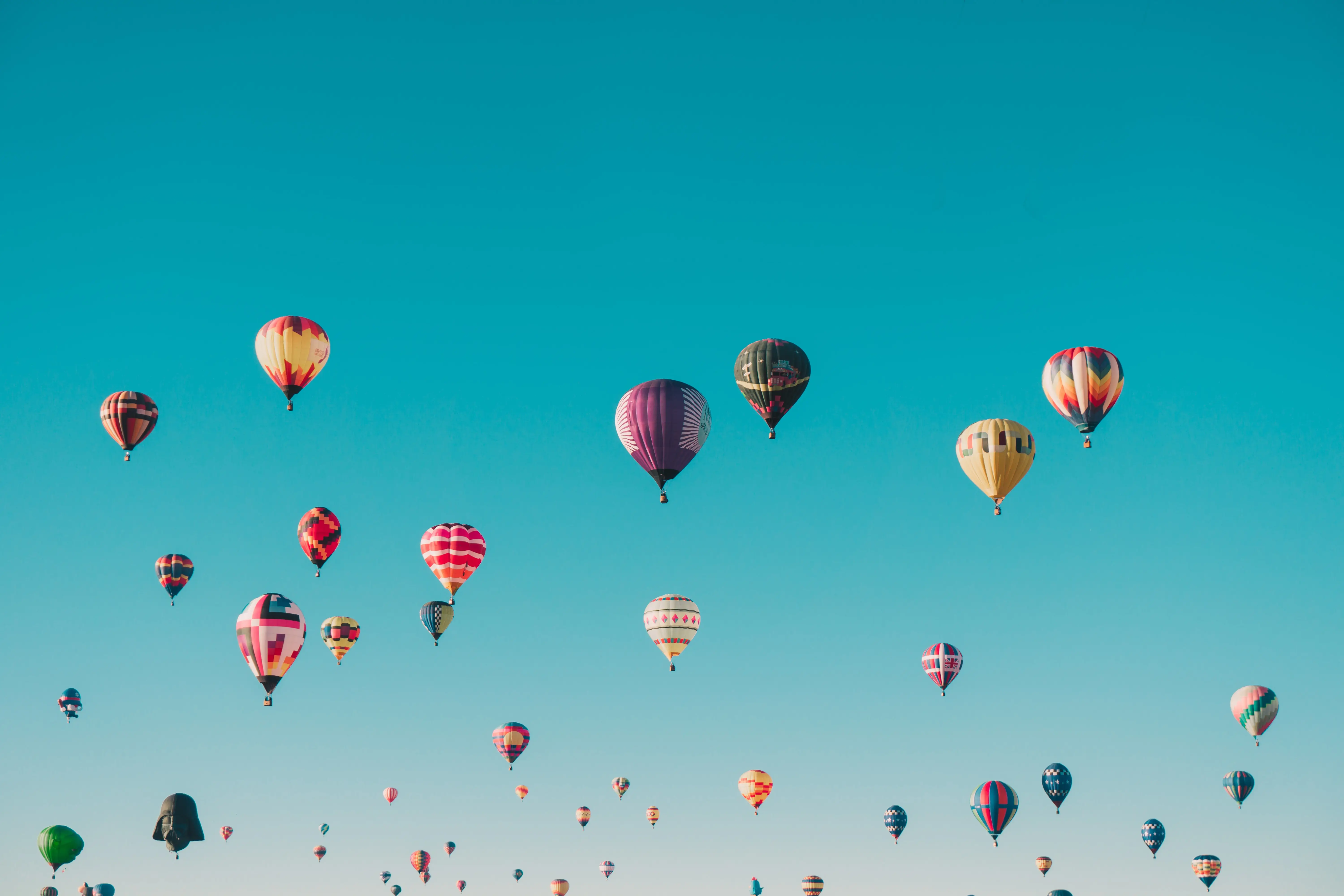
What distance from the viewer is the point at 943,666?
56125 millimetres

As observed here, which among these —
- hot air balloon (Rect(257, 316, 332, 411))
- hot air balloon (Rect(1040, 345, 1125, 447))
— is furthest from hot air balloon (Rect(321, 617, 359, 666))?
hot air balloon (Rect(1040, 345, 1125, 447))

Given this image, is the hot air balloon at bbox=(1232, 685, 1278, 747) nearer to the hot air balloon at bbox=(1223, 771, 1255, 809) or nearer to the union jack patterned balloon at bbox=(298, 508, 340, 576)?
the hot air balloon at bbox=(1223, 771, 1255, 809)

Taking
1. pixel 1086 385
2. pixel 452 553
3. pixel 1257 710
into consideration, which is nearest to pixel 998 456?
pixel 1086 385

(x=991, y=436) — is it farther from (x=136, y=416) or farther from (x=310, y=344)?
(x=136, y=416)

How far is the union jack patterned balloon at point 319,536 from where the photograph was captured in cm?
4903

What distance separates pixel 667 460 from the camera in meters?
39.7

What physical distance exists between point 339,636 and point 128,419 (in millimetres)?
12499

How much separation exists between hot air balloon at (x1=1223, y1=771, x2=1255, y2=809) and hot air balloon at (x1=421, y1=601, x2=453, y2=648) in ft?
115

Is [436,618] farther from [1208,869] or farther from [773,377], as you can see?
[1208,869]

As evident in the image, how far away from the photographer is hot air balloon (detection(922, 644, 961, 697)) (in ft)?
Result: 184

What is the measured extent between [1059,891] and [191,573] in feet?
137

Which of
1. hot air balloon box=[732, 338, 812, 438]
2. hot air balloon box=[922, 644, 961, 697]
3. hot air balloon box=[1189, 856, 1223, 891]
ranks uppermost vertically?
hot air balloon box=[732, 338, 812, 438]

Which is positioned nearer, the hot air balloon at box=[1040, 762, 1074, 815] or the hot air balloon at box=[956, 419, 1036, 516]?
the hot air balloon at box=[956, 419, 1036, 516]

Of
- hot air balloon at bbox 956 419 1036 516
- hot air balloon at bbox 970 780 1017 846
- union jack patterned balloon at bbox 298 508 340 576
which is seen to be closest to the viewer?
hot air balloon at bbox 956 419 1036 516
